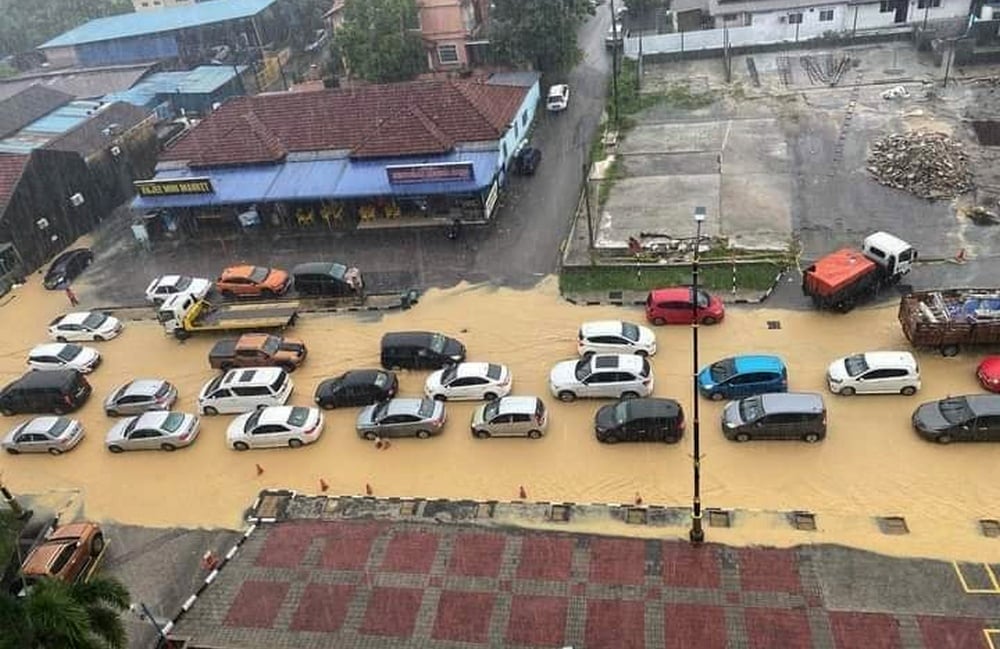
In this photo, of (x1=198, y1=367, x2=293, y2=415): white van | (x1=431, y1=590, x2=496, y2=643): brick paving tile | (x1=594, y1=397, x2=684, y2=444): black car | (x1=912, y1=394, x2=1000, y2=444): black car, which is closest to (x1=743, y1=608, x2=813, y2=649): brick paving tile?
(x1=431, y1=590, x2=496, y2=643): brick paving tile

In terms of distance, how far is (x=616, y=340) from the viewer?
28.0m

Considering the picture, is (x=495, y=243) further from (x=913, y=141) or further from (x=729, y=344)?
(x=913, y=141)

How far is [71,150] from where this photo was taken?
1727 inches

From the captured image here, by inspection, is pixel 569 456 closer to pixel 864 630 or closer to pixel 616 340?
pixel 616 340

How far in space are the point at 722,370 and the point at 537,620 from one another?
428 inches

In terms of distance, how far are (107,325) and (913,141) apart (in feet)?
127

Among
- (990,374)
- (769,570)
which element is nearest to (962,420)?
(990,374)

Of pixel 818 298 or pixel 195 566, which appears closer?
pixel 195 566

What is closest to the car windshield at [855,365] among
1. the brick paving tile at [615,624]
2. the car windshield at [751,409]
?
the car windshield at [751,409]

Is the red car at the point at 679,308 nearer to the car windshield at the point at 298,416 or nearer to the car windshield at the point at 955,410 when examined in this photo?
the car windshield at the point at 955,410

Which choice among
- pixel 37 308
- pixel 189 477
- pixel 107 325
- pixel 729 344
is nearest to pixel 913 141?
pixel 729 344

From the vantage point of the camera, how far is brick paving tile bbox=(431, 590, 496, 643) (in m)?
19.3

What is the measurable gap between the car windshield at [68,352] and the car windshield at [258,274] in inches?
297

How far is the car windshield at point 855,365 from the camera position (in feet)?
82.0
